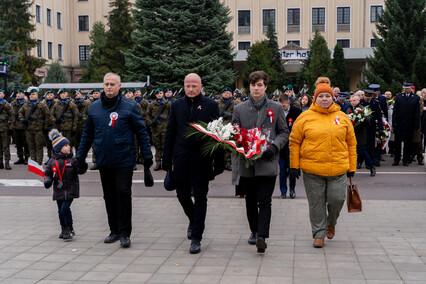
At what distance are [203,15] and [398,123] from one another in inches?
686

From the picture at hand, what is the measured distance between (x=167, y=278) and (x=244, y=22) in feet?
187

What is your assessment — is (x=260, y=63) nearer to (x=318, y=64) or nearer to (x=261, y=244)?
(x=318, y=64)

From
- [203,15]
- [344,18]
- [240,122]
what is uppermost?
[344,18]

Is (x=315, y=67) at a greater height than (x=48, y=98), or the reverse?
(x=315, y=67)

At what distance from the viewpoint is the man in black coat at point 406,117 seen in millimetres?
14734

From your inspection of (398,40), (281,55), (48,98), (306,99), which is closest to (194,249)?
(306,99)

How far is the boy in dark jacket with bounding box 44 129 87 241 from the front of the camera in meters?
7.12

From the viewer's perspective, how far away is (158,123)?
49.6 feet

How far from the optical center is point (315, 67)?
1686 inches

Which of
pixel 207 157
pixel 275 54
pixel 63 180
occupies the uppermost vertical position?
pixel 275 54

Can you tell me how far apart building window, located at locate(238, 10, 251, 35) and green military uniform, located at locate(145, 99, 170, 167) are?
153 feet

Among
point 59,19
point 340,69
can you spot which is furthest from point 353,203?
point 59,19

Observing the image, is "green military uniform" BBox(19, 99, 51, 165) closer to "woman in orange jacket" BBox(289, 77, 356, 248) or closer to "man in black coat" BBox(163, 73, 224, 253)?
"man in black coat" BBox(163, 73, 224, 253)

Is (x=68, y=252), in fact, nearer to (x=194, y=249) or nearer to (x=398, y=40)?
(x=194, y=249)
